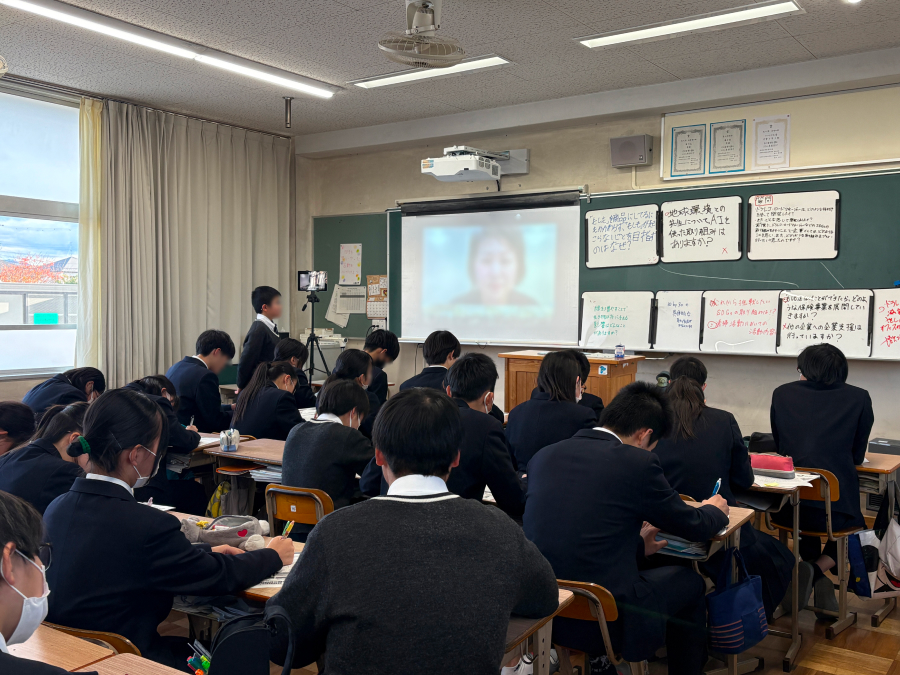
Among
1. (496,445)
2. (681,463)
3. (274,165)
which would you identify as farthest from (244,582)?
(274,165)

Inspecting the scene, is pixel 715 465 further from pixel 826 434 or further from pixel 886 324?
pixel 886 324

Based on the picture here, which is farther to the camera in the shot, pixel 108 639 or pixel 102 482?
pixel 102 482

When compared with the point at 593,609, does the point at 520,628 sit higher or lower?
higher

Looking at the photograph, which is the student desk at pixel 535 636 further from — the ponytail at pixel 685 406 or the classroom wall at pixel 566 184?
the classroom wall at pixel 566 184

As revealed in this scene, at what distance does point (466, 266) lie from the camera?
6859mm

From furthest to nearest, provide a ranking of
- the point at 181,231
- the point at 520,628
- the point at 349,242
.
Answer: the point at 349,242, the point at 181,231, the point at 520,628

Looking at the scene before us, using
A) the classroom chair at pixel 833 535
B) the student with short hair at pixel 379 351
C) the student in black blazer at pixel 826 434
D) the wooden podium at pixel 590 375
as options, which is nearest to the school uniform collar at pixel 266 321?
the student with short hair at pixel 379 351

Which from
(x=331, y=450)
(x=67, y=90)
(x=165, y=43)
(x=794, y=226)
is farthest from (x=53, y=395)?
(x=794, y=226)

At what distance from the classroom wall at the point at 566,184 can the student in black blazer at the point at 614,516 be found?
353 centimetres

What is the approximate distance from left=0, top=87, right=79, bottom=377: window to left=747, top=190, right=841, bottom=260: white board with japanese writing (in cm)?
536

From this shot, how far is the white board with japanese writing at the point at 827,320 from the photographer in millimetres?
5012

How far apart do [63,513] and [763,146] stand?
16.8 ft

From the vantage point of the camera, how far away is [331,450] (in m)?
3.11

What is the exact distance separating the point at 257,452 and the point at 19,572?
2639mm
